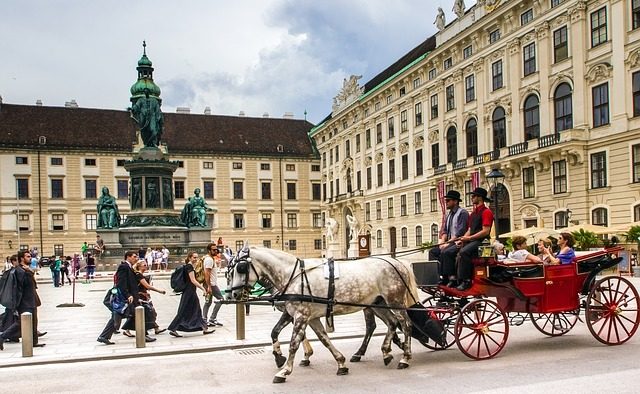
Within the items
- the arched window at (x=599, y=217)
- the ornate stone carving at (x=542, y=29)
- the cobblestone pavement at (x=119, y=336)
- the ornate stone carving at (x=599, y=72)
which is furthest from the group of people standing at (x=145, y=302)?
the ornate stone carving at (x=542, y=29)

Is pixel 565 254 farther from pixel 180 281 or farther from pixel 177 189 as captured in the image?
pixel 177 189

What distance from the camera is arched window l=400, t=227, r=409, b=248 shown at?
4849 cm

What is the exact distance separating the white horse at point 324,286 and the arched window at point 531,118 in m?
27.3

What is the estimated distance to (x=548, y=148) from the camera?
31688mm

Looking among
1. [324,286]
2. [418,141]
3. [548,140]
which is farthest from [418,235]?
[324,286]

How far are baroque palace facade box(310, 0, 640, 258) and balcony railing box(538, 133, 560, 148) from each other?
74mm

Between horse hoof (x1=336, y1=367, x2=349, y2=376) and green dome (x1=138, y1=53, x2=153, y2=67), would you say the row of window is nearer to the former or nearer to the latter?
green dome (x1=138, y1=53, x2=153, y2=67)

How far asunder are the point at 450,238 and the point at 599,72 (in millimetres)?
23575

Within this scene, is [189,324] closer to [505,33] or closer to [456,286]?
[456,286]

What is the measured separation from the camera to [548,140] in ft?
106

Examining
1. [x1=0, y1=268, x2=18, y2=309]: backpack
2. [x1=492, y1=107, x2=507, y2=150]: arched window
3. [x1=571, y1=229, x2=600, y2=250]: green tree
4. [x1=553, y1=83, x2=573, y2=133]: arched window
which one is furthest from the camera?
[x1=492, y1=107, x2=507, y2=150]: arched window

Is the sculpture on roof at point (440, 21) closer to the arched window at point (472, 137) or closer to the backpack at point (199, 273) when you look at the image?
the arched window at point (472, 137)

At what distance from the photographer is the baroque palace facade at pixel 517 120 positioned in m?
28.7

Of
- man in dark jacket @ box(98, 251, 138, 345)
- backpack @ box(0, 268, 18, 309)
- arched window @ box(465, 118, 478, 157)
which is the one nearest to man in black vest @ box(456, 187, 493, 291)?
man in dark jacket @ box(98, 251, 138, 345)
